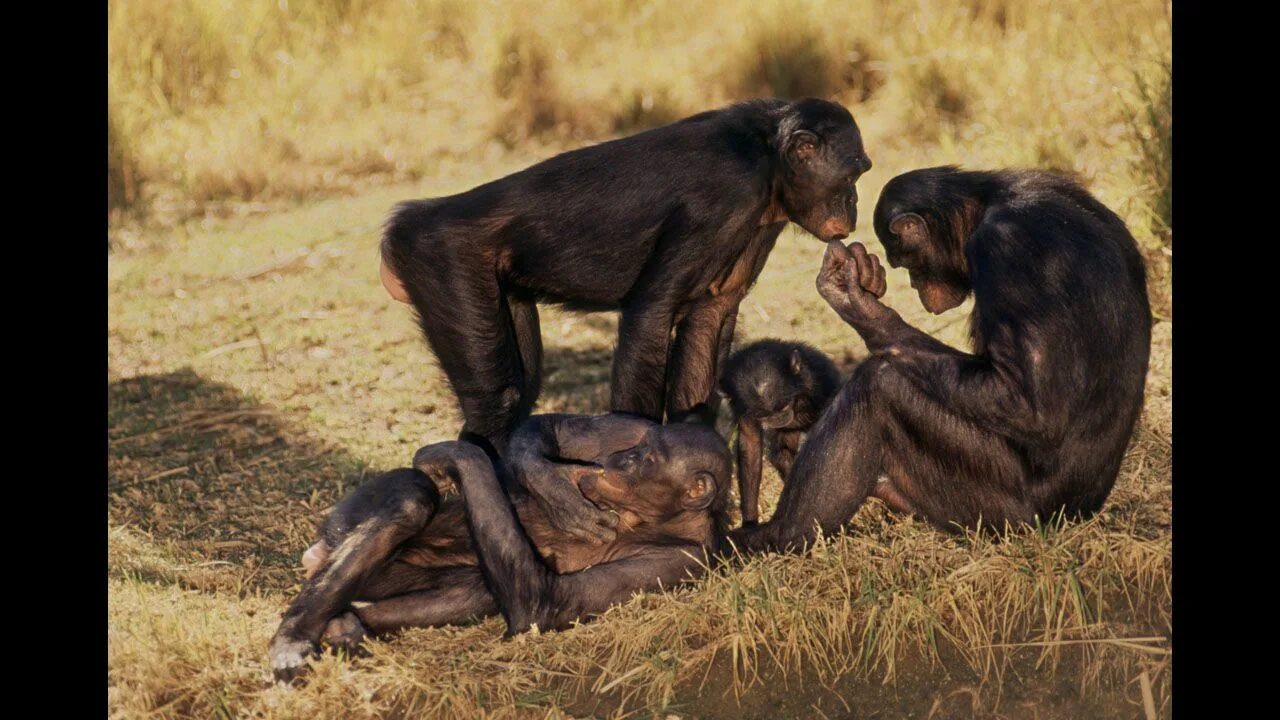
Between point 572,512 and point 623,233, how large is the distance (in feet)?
4.36

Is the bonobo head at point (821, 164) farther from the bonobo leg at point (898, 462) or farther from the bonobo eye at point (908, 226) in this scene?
the bonobo leg at point (898, 462)

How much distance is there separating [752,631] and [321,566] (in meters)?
1.55

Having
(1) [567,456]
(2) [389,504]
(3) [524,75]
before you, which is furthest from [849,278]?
(3) [524,75]

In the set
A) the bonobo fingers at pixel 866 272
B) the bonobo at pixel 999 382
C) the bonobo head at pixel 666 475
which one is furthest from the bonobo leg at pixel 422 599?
the bonobo fingers at pixel 866 272

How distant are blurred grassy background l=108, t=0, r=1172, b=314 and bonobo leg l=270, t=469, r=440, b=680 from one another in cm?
634

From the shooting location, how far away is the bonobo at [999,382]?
4.75 m

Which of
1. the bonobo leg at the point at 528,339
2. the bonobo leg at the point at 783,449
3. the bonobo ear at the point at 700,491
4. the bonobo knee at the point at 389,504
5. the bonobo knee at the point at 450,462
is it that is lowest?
the bonobo leg at the point at 783,449

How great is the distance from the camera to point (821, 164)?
19.0 ft

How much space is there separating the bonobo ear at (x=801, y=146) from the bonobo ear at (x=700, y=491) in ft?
4.89

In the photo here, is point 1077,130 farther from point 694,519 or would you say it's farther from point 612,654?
point 612,654

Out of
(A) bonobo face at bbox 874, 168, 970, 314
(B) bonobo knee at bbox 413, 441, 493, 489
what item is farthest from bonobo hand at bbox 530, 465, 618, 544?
(A) bonobo face at bbox 874, 168, 970, 314

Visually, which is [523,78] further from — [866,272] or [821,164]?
[866,272]

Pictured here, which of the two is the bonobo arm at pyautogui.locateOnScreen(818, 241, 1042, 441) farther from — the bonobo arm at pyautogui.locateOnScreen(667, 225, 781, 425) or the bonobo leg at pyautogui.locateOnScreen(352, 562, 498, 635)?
the bonobo leg at pyautogui.locateOnScreen(352, 562, 498, 635)

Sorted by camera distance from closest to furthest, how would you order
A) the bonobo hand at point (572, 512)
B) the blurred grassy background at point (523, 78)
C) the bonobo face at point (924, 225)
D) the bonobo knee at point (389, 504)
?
the bonobo knee at point (389, 504) < the bonobo hand at point (572, 512) < the bonobo face at point (924, 225) < the blurred grassy background at point (523, 78)
